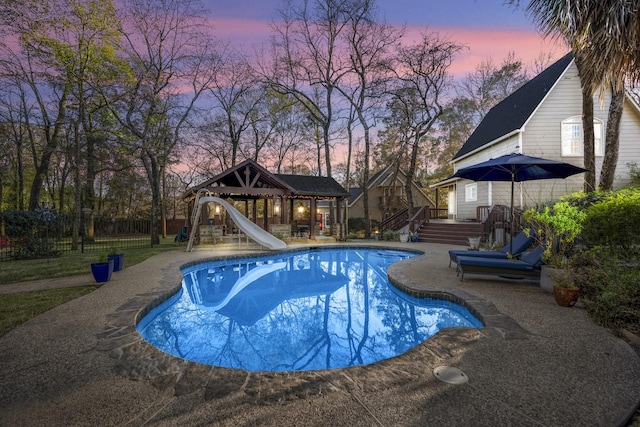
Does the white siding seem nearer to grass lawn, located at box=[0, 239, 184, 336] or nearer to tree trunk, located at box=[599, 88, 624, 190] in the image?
tree trunk, located at box=[599, 88, 624, 190]

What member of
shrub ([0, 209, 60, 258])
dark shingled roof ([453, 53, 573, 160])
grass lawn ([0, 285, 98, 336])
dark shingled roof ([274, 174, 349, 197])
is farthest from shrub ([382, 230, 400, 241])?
shrub ([0, 209, 60, 258])

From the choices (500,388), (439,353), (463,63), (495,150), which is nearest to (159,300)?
(439,353)

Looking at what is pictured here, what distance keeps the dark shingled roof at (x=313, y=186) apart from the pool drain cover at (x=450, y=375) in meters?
13.3

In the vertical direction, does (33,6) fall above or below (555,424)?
above

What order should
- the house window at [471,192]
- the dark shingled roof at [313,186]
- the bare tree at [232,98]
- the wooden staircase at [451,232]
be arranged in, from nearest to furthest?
→ the wooden staircase at [451,232] < the house window at [471,192] < the dark shingled roof at [313,186] < the bare tree at [232,98]

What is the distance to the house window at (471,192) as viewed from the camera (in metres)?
15.6

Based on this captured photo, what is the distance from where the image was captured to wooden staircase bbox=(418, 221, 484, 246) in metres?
13.6

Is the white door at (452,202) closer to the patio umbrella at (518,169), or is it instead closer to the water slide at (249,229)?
the patio umbrella at (518,169)

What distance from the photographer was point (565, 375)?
100 inches

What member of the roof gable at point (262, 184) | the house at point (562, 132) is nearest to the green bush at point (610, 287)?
the house at point (562, 132)

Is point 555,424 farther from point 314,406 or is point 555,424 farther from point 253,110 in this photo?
point 253,110

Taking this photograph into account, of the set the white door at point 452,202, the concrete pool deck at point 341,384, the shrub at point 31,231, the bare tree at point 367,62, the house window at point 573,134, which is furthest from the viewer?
the white door at point 452,202

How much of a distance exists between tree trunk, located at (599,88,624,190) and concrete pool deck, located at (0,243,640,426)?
23.6ft

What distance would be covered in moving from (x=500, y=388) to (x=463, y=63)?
19.4 m
